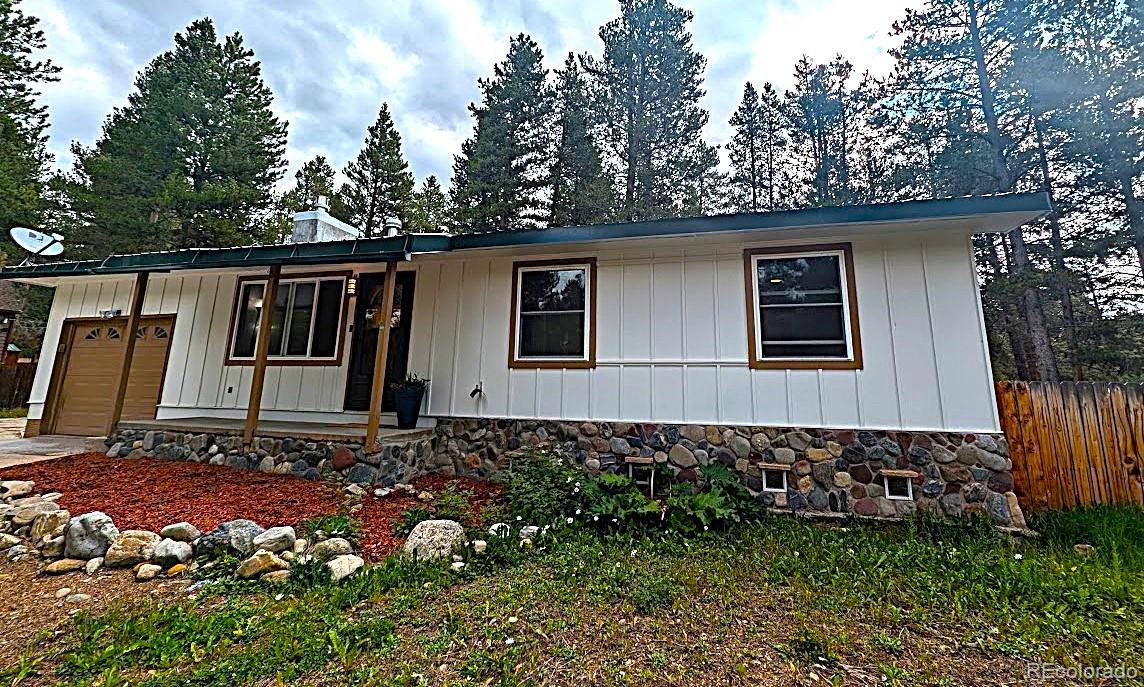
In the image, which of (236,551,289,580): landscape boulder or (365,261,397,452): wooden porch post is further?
(365,261,397,452): wooden porch post

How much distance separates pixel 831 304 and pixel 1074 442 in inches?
93.1

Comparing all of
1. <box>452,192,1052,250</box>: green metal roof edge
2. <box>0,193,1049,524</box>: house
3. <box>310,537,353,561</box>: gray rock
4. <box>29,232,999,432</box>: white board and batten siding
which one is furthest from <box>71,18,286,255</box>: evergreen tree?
<box>310,537,353,561</box>: gray rock

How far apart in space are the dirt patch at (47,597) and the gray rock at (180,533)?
1.08 ft

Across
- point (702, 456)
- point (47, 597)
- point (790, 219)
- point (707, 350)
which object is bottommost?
point (47, 597)

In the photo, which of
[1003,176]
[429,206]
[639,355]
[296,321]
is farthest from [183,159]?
[1003,176]

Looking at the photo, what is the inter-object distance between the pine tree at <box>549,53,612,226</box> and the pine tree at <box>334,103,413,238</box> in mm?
6774

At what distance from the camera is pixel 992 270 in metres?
10.1

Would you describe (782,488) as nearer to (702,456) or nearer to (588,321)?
(702,456)

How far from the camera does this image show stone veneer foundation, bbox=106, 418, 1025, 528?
4004mm

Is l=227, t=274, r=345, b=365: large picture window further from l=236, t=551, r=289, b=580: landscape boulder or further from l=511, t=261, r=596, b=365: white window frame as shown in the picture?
l=236, t=551, r=289, b=580: landscape boulder

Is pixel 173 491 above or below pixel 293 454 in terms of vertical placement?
below

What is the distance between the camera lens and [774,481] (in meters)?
4.40

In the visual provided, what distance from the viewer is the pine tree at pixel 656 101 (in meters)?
12.4

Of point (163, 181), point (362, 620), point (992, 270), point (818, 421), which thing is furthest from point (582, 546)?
point (163, 181)
